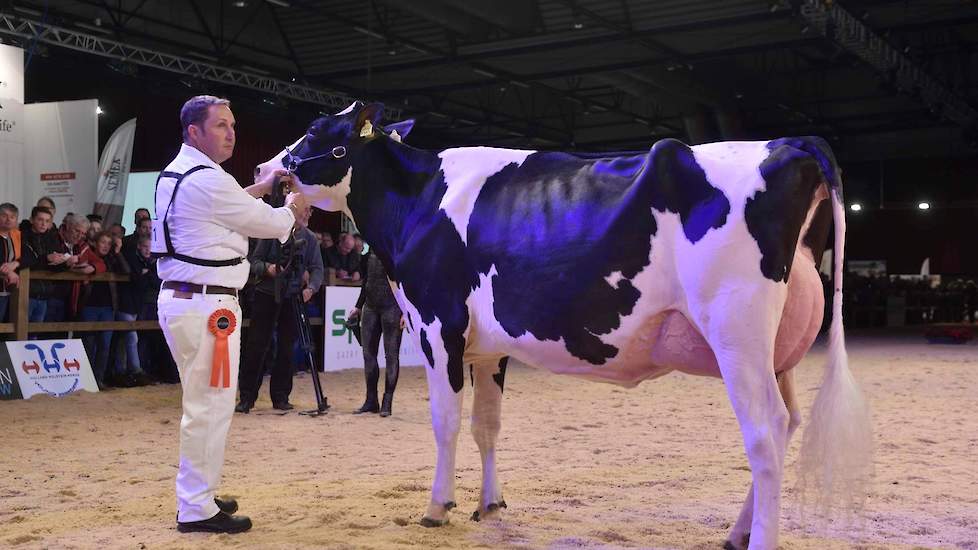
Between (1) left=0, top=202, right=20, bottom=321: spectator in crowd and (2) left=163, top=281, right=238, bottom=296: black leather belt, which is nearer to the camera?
(2) left=163, top=281, right=238, bottom=296: black leather belt

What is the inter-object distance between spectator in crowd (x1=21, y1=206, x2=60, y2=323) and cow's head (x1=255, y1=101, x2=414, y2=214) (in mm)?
5838

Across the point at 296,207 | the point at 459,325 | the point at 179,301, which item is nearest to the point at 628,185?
the point at 459,325

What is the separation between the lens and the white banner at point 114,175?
12445mm

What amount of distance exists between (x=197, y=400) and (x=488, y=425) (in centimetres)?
140

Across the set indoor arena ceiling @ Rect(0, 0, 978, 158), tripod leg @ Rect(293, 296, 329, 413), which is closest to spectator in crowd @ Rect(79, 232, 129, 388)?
tripod leg @ Rect(293, 296, 329, 413)

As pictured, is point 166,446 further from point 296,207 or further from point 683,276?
point 683,276

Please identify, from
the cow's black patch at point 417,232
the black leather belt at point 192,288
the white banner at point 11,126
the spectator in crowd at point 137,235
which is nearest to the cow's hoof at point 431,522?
the cow's black patch at point 417,232

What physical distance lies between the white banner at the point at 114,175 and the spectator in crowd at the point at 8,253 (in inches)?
117

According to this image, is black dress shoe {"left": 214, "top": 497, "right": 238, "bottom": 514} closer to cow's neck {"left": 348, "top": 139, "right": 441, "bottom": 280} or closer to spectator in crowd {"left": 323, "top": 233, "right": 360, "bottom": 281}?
cow's neck {"left": 348, "top": 139, "right": 441, "bottom": 280}

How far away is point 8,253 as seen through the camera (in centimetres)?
932

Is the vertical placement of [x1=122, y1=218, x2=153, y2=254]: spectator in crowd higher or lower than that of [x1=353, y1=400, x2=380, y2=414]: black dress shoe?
higher

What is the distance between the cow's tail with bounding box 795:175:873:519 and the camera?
3799mm

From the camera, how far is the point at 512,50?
17.5m

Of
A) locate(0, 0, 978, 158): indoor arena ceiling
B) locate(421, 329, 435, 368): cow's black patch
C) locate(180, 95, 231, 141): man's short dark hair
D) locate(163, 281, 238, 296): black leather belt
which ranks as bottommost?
locate(421, 329, 435, 368): cow's black patch
